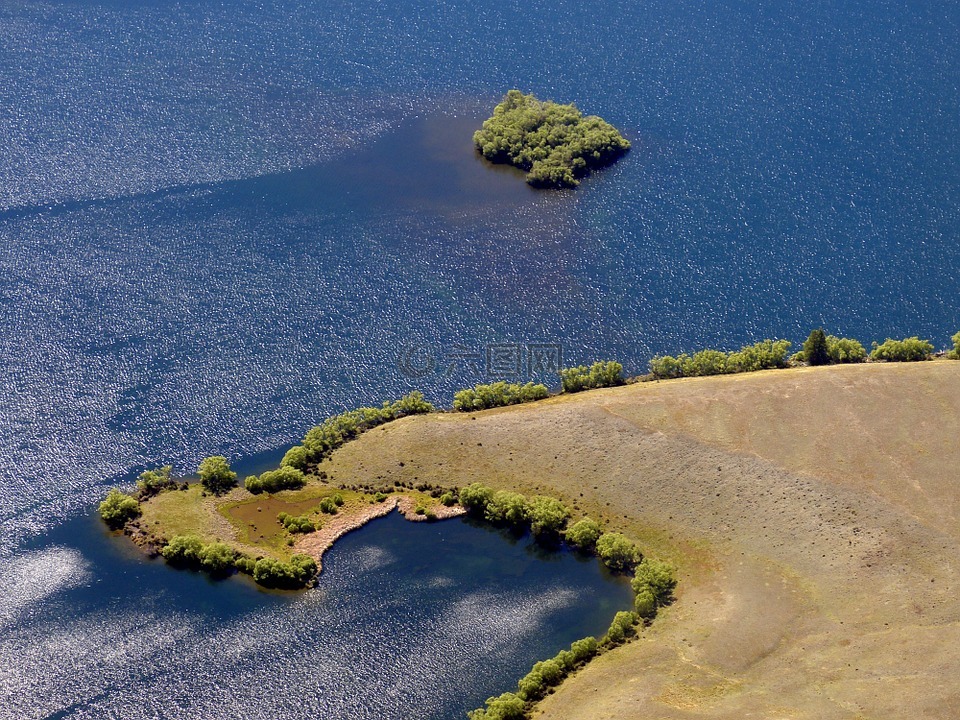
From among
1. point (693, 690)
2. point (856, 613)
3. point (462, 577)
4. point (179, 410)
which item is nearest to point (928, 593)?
point (856, 613)

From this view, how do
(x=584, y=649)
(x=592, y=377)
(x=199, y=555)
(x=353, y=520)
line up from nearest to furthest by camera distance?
1. (x=584, y=649)
2. (x=199, y=555)
3. (x=353, y=520)
4. (x=592, y=377)

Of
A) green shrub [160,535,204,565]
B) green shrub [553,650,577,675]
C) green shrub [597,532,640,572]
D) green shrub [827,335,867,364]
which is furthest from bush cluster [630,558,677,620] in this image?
green shrub [160,535,204,565]

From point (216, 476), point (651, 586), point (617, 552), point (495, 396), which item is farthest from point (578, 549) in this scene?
point (216, 476)

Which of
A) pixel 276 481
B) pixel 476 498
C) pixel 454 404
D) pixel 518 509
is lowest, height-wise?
pixel 518 509

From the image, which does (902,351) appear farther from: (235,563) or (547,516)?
(235,563)

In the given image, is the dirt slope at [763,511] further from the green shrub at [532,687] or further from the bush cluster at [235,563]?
the bush cluster at [235,563]

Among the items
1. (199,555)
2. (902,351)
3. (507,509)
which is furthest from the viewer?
(902,351)
